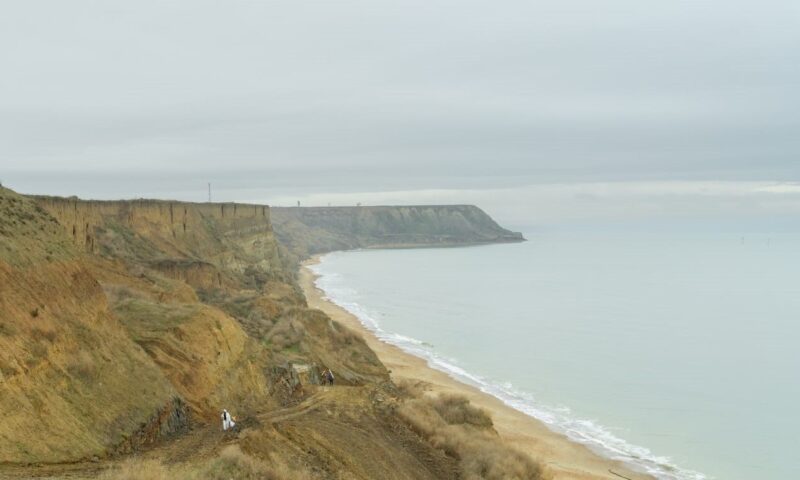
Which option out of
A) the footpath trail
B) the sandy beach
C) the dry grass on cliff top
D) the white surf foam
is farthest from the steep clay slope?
the white surf foam

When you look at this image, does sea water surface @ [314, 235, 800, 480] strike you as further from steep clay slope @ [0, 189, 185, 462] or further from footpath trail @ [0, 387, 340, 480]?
steep clay slope @ [0, 189, 185, 462]

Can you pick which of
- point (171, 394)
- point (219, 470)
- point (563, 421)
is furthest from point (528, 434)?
point (219, 470)

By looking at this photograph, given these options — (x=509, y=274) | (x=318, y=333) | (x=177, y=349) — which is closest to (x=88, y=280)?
(x=177, y=349)

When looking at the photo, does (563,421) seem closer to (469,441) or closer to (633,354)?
(469,441)

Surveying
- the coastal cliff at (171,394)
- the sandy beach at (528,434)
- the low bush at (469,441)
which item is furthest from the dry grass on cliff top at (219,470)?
the sandy beach at (528,434)

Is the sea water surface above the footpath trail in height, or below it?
below

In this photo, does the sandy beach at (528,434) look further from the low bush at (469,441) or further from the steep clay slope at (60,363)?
the steep clay slope at (60,363)

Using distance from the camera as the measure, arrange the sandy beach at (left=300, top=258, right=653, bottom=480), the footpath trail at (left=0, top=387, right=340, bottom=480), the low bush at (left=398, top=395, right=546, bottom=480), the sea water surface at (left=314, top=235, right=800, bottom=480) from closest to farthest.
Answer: the footpath trail at (left=0, top=387, right=340, bottom=480)
the low bush at (left=398, top=395, right=546, bottom=480)
the sandy beach at (left=300, top=258, right=653, bottom=480)
the sea water surface at (left=314, top=235, right=800, bottom=480)
